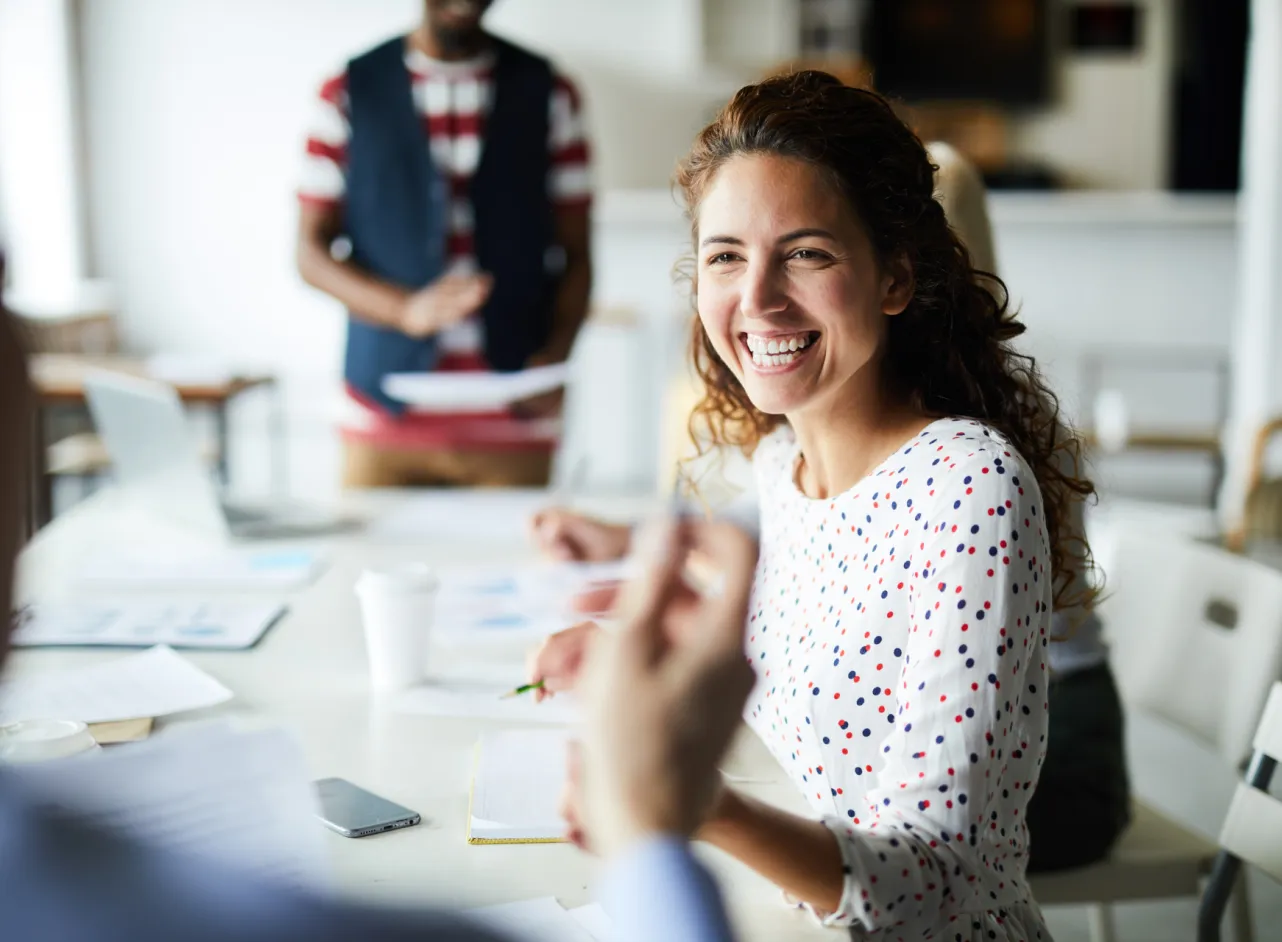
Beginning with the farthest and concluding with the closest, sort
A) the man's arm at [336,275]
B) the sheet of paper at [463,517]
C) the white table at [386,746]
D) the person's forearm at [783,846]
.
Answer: the man's arm at [336,275], the sheet of paper at [463,517], the white table at [386,746], the person's forearm at [783,846]

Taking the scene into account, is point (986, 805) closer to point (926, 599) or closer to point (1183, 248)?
point (926, 599)

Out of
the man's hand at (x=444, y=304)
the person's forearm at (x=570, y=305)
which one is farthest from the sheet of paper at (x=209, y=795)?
the person's forearm at (x=570, y=305)

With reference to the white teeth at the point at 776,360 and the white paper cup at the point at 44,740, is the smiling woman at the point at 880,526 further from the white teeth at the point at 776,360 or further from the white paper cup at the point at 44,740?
the white paper cup at the point at 44,740

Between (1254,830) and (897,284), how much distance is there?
612mm

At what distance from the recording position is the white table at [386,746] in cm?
93

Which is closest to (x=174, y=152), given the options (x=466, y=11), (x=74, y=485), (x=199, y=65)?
(x=199, y=65)

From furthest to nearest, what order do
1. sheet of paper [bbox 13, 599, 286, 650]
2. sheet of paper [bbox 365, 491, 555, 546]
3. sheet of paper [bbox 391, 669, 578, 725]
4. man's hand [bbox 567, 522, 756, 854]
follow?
sheet of paper [bbox 365, 491, 555, 546] < sheet of paper [bbox 13, 599, 286, 650] < sheet of paper [bbox 391, 669, 578, 725] < man's hand [bbox 567, 522, 756, 854]

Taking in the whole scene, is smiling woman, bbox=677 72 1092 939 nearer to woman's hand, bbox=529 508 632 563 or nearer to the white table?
the white table

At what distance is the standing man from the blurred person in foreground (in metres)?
1.77

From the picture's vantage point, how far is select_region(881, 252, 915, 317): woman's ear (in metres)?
1.15

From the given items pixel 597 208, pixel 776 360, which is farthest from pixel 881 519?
pixel 597 208

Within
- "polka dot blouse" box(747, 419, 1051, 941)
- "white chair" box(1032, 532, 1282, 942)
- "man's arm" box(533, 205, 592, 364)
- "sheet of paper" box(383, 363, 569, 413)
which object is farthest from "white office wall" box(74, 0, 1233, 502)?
"polka dot blouse" box(747, 419, 1051, 941)

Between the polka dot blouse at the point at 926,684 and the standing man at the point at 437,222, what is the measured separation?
1.26 m

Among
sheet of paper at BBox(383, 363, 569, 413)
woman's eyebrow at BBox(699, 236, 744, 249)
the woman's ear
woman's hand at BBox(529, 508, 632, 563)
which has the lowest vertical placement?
woman's hand at BBox(529, 508, 632, 563)
